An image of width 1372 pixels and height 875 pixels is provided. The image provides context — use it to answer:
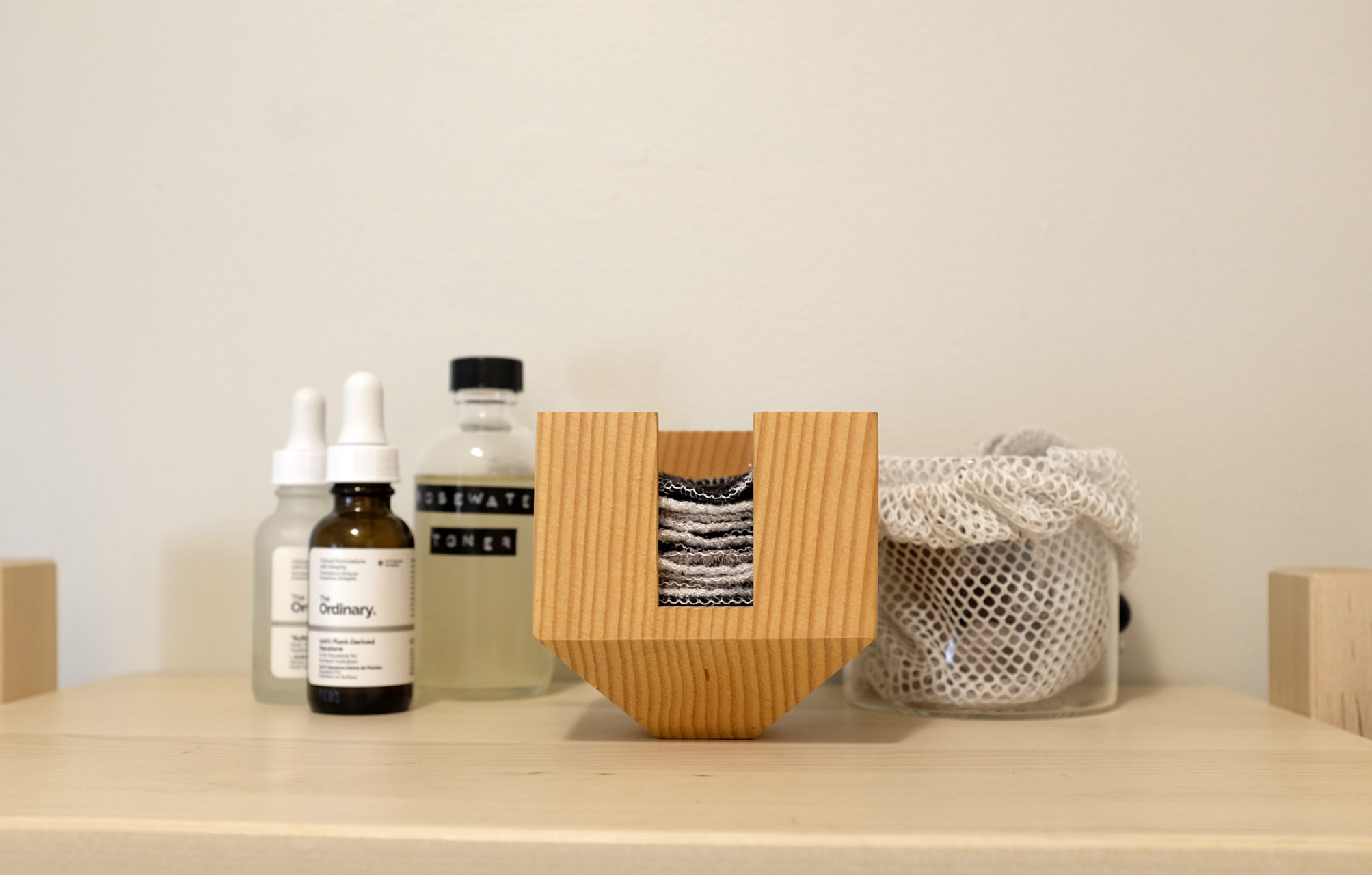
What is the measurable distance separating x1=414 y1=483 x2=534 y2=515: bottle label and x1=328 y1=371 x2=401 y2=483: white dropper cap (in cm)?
5

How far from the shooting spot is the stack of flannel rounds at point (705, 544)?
1.57 feet

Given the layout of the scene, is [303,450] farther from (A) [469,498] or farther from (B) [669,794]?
(B) [669,794]

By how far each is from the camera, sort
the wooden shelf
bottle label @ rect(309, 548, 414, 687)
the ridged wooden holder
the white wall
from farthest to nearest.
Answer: the white wall
bottle label @ rect(309, 548, 414, 687)
the ridged wooden holder
the wooden shelf

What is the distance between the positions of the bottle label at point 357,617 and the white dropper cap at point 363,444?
0.04m

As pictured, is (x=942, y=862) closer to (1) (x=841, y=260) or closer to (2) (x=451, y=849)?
(2) (x=451, y=849)

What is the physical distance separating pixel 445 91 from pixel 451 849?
1.96 feet

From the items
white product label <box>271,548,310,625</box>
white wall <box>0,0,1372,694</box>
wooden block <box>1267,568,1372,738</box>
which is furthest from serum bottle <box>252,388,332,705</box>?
wooden block <box>1267,568,1372,738</box>

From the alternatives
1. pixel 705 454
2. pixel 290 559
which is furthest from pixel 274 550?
pixel 705 454

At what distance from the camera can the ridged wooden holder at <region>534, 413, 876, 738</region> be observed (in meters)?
0.46

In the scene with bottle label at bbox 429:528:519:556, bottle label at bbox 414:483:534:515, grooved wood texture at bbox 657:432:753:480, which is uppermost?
grooved wood texture at bbox 657:432:753:480

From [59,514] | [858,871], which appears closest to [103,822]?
[858,871]

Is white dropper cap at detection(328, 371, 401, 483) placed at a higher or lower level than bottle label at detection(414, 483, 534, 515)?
higher

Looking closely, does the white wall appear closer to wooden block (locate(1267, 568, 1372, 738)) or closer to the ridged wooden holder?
wooden block (locate(1267, 568, 1372, 738))

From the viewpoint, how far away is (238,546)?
2.55ft
